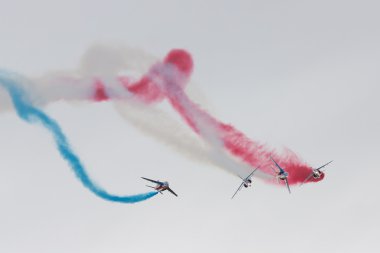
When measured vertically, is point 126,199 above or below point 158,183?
below

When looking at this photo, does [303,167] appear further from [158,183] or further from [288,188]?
[158,183]

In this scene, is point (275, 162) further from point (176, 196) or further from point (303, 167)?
point (176, 196)

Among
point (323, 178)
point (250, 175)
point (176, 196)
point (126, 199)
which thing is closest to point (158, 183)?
point (176, 196)

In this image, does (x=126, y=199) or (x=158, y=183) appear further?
(x=158, y=183)

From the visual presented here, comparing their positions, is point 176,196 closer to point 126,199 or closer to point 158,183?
point 158,183

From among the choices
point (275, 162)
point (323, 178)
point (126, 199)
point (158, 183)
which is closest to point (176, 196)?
point (158, 183)

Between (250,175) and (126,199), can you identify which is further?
(250,175)

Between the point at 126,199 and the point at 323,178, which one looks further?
the point at 323,178
